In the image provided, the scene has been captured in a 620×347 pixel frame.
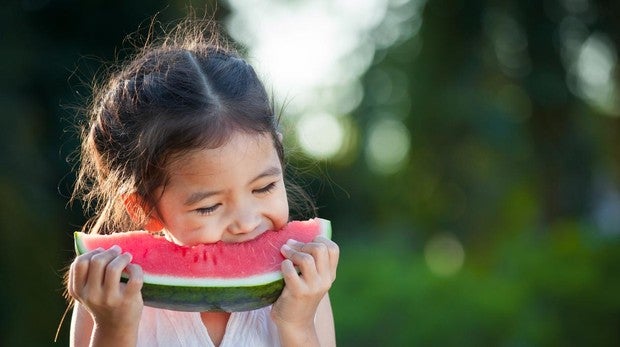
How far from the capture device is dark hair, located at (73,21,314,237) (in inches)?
110

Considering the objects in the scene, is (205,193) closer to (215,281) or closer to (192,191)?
(192,191)

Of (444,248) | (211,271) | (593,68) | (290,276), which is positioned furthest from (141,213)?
(444,248)

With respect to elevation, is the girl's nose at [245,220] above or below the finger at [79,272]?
above

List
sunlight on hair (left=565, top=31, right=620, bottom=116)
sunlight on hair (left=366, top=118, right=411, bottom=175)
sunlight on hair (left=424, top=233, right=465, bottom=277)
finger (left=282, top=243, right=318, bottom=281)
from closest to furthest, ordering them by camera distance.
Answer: finger (left=282, top=243, right=318, bottom=281), sunlight on hair (left=565, top=31, right=620, bottom=116), sunlight on hair (left=424, top=233, right=465, bottom=277), sunlight on hair (left=366, top=118, right=411, bottom=175)

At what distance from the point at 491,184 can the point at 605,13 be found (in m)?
3.33

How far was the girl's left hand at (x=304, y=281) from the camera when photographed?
2.67 metres

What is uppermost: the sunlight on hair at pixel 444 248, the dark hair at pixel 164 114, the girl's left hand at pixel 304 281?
the dark hair at pixel 164 114

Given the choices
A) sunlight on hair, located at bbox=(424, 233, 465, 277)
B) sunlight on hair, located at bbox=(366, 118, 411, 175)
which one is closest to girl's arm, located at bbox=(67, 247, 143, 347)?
sunlight on hair, located at bbox=(424, 233, 465, 277)

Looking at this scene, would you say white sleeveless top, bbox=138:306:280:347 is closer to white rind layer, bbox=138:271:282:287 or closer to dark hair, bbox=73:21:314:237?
white rind layer, bbox=138:271:282:287

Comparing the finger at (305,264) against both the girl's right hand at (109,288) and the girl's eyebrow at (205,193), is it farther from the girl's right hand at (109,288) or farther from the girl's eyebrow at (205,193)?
the girl's right hand at (109,288)

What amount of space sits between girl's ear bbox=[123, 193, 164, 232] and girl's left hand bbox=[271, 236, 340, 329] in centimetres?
42

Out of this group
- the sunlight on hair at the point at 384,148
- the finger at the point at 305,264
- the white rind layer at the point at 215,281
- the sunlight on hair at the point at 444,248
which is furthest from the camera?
the sunlight on hair at the point at 384,148

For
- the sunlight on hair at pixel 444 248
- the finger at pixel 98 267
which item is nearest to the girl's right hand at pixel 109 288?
the finger at pixel 98 267

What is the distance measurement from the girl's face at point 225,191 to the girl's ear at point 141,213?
80 millimetres
